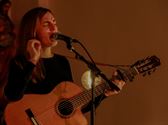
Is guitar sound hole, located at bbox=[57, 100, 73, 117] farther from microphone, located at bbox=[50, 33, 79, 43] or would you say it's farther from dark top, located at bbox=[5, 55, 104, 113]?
microphone, located at bbox=[50, 33, 79, 43]

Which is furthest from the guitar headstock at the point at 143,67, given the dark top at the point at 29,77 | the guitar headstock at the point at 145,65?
the dark top at the point at 29,77

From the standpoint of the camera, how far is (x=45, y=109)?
1.80 metres

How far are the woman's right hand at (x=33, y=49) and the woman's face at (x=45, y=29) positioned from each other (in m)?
0.12

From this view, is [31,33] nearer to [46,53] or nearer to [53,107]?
[46,53]

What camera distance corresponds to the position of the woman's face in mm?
1870

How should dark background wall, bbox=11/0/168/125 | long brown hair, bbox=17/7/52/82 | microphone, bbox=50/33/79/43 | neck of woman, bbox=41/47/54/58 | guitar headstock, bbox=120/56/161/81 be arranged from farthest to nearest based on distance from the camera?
1. dark background wall, bbox=11/0/168/125
2. guitar headstock, bbox=120/56/161/81
3. neck of woman, bbox=41/47/54/58
4. long brown hair, bbox=17/7/52/82
5. microphone, bbox=50/33/79/43

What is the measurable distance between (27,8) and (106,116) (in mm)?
986

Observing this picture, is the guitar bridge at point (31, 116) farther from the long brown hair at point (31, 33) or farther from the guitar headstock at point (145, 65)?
the guitar headstock at point (145, 65)

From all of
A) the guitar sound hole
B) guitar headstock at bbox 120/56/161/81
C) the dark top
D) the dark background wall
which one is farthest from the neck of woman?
the dark background wall

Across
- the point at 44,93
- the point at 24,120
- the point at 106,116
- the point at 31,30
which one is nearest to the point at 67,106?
the point at 44,93

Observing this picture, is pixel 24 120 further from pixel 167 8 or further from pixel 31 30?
pixel 167 8

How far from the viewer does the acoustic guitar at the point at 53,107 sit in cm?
172

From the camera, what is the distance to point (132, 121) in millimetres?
2611

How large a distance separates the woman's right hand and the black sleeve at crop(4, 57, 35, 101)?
0.04m
